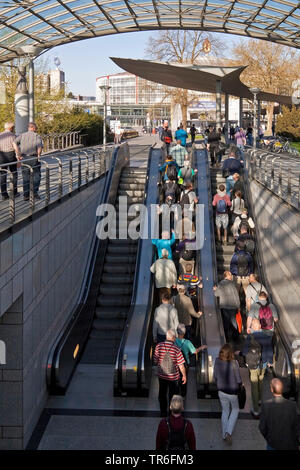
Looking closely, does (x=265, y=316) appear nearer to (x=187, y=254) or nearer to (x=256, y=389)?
(x=256, y=389)

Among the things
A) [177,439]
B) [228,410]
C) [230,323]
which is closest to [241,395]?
[228,410]

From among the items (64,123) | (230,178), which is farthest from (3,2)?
(64,123)

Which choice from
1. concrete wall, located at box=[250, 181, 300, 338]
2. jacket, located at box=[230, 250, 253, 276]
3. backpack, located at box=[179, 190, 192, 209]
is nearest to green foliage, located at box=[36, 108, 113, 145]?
backpack, located at box=[179, 190, 192, 209]

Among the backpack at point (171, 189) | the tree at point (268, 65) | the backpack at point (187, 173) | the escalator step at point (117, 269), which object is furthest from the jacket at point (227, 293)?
the tree at point (268, 65)

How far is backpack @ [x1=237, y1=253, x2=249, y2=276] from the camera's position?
1368 centimetres

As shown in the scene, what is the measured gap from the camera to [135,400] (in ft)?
34.7

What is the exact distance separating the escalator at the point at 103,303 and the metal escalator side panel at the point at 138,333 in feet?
0.22

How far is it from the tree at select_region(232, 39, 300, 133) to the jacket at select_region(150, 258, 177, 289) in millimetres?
61066

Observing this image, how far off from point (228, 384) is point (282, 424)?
1.94 metres

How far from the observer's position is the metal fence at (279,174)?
13642mm

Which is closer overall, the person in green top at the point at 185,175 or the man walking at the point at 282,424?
the man walking at the point at 282,424

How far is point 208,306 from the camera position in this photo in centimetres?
1293

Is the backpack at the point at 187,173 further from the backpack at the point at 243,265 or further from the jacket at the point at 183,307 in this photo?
the jacket at the point at 183,307

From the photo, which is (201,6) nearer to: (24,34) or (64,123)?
(24,34)
